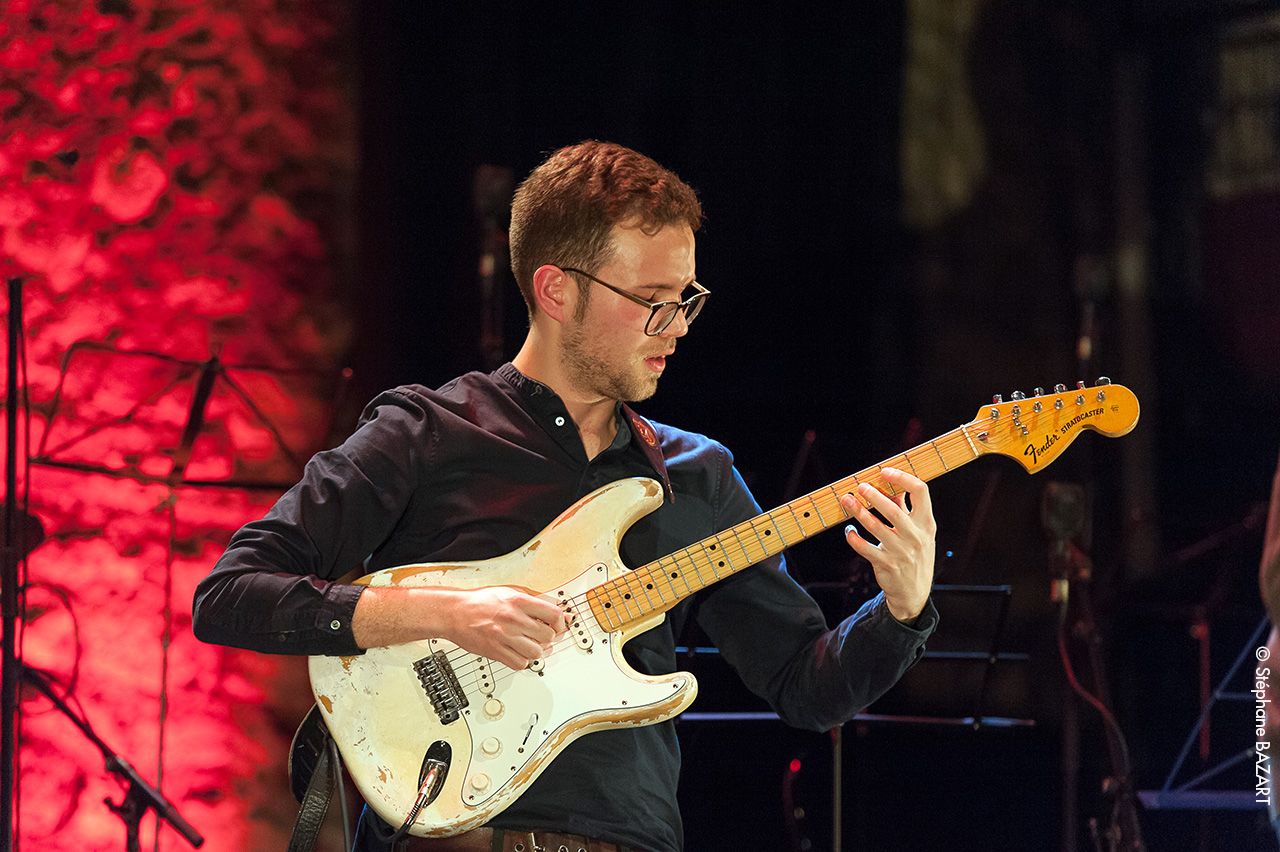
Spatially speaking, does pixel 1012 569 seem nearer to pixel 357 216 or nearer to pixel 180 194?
pixel 357 216

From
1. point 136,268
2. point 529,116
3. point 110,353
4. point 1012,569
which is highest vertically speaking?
point 529,116

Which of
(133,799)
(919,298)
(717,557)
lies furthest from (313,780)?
(919,298)

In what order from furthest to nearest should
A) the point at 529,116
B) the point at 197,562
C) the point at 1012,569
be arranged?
the point at 1012,569
the point at 529,116
the point at 197,562

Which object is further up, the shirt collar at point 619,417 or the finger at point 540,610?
the shirt collar at point 619,417

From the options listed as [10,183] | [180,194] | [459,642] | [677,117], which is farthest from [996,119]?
[459,642]

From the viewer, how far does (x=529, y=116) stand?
5.95m

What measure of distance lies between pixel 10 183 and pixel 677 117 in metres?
2.80

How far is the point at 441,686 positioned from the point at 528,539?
34 cm

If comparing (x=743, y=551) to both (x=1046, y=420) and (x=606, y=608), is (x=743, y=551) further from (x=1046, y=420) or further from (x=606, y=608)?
(x=1046, y=420)

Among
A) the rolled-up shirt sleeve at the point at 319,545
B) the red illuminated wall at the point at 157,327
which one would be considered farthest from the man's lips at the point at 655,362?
the red illuminated wall at the point at 157,327

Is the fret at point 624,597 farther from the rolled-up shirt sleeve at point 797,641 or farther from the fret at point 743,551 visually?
the rolled-up shirt sleeve at point 797,641

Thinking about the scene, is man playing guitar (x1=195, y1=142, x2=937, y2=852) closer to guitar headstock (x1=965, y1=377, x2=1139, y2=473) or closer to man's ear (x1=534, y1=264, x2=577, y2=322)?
man's ear (x1=534, y1=264, x2=577, y2=322)

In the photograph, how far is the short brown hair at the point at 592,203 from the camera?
297cm

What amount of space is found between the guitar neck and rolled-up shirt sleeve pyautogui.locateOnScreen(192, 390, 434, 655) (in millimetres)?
470
